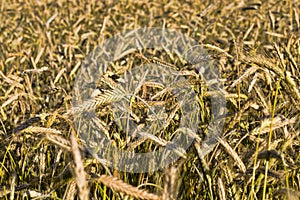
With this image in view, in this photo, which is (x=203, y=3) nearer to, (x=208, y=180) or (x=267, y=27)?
(x=267, y=27)

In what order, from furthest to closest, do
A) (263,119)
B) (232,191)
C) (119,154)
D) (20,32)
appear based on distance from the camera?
(20,32), (119,154), (232,191), (263,119)

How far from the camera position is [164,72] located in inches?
138

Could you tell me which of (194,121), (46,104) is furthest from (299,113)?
(46,104)

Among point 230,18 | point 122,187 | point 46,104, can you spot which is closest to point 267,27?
point 230,18

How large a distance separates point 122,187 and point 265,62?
2.84ft

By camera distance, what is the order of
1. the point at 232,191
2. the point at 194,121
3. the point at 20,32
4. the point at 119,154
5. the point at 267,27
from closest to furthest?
the point at 232,191, the point at 119,154, the point at 194,121, the point at 267,27, the point at 20,32

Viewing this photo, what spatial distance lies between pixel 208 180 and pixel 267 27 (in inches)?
169

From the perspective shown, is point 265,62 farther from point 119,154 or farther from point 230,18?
point 230,18

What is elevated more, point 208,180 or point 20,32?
point 20,32

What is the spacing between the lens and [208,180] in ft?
5.51

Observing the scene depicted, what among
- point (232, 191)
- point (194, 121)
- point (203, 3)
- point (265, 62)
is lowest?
point (232, 191)

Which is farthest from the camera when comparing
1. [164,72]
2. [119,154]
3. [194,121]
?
[164,72]

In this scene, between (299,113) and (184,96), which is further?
(184,96)

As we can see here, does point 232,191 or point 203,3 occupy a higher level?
point 203,3
